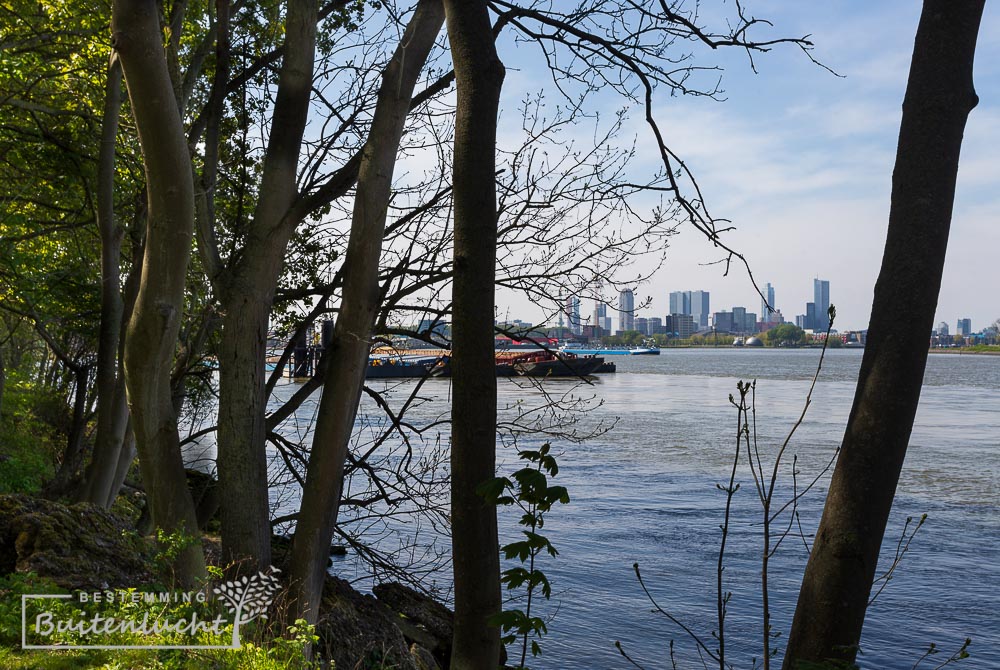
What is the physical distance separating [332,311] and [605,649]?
605 cm

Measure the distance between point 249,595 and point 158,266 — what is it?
77.3 inches

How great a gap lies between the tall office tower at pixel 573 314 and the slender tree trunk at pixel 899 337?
3205 millimetres

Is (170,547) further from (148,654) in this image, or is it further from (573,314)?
(573,314)

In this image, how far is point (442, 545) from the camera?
44.6 feet

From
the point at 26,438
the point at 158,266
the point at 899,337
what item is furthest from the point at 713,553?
the point at 26,438

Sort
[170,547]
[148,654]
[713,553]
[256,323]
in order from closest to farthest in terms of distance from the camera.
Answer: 1. [148,654]
2. [170,547]
3. [256,323]
4. [713,553]

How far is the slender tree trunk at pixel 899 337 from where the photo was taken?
353 centimetres

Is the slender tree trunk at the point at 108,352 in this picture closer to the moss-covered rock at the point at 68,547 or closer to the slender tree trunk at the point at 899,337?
the moss-covered rock at the point at 68,547

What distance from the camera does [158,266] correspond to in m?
5.10

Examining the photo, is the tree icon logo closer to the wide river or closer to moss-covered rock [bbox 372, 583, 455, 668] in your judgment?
the wide river
